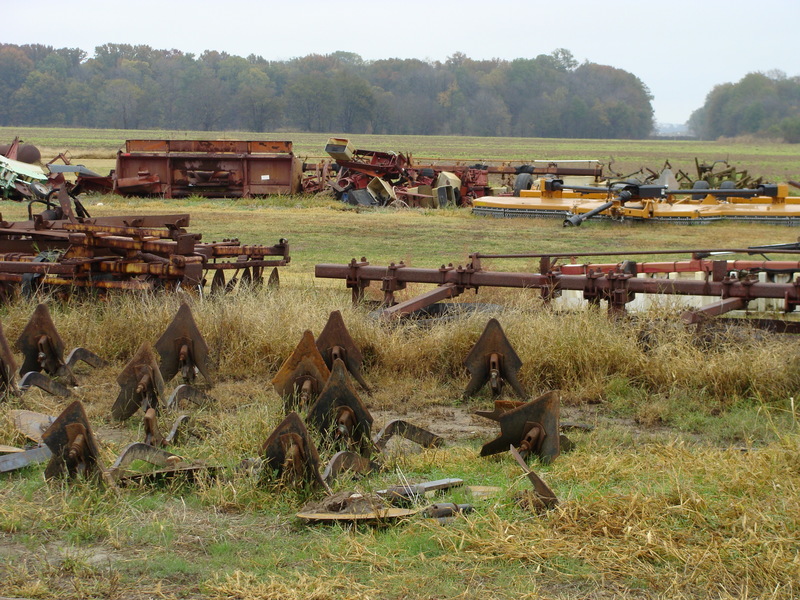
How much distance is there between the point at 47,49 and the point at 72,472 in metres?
169

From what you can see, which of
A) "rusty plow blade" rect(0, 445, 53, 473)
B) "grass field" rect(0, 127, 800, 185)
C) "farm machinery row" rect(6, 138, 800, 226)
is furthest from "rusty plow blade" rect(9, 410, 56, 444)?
"grass field" rect(0, 127, 800, 185)

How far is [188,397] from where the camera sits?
607cm

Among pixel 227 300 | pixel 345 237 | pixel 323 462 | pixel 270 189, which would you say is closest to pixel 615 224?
pixel 345 237

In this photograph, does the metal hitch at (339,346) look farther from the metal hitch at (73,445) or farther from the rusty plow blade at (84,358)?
the metal hitch at (73,445)

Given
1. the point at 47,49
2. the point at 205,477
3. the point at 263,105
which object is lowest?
the point at 205,477

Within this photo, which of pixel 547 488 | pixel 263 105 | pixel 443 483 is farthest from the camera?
pixel 263 105

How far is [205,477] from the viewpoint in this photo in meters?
4.64

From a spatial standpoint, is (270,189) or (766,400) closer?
(766,400)

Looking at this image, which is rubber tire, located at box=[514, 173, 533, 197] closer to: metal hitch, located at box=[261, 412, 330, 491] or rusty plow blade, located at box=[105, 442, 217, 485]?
rusty plow blade, located at box=[105, 442, 217, 485]

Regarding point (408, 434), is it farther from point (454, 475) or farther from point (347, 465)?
point (347, 465)

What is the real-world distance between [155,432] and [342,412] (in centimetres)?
102

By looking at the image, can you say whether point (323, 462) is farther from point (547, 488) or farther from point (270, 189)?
point (270, 189)

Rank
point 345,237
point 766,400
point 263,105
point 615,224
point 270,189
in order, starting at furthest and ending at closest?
point 263,105 < point 270,189 < point 615,224 < point 345,237 < point 766,400

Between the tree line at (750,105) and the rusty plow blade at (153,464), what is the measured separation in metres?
147
